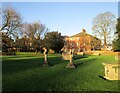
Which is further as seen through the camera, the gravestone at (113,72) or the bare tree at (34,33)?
the bare tree at (34,33)

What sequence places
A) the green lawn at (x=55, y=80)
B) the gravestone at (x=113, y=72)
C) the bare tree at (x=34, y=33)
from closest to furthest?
the green lawn at (x=55, y=80) < the gravestone at (x=113, y=72) < the bare tree at (x=34, y=33)

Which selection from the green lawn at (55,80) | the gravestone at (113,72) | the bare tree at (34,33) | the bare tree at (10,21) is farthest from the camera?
the bare tree at (34,33)

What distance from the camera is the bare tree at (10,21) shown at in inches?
2222

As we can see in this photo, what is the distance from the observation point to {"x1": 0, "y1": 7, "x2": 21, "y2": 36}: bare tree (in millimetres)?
56431

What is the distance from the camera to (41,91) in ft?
30.3

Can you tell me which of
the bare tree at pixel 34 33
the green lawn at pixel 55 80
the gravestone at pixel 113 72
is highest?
the bare tree at pixel 34 33

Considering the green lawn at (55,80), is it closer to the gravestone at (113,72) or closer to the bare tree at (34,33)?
the gravestone at (113,72)

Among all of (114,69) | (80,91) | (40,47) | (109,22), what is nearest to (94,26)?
(109,22)

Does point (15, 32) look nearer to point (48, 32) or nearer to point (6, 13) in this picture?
point (6, 13)

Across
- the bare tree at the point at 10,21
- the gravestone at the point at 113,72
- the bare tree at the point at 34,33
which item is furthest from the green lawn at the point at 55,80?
the bare tree at the point at 34,33

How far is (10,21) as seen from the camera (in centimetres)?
5716

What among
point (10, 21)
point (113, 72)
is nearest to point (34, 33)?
point (10, 21)

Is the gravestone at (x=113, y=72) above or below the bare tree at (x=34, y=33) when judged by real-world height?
below

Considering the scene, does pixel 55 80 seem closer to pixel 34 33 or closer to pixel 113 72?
pixel 113 72
